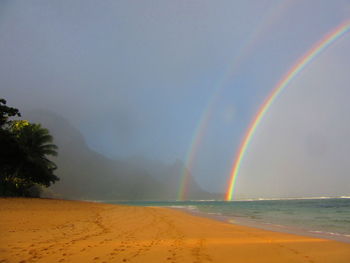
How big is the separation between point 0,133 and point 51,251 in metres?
31.4

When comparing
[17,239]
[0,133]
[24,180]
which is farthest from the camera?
[24,180]

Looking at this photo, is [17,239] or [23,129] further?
[23,129]

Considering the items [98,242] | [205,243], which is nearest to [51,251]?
[98,242]

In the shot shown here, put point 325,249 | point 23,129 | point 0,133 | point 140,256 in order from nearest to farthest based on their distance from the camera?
point 140,256, point 325,249, point 0,133, point 23,129

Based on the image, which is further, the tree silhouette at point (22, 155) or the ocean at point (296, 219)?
the tree silhouette at point (22, 155)

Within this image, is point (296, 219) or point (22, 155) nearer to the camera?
point (296, 219)

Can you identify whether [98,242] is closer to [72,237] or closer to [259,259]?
[72,237]

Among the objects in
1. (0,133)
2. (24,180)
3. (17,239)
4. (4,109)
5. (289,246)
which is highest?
(4,109)

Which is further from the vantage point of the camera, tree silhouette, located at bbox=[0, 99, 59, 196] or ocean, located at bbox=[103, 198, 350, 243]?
tree silhouette, located at bbox=[0, 99, 59, 196]

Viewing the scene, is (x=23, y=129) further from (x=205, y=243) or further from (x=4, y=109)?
(x=205, y=243)

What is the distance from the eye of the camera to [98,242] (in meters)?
9.52

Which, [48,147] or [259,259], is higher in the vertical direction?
[48,147]

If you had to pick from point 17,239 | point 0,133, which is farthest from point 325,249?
point 0,133

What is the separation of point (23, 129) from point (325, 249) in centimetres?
4930
